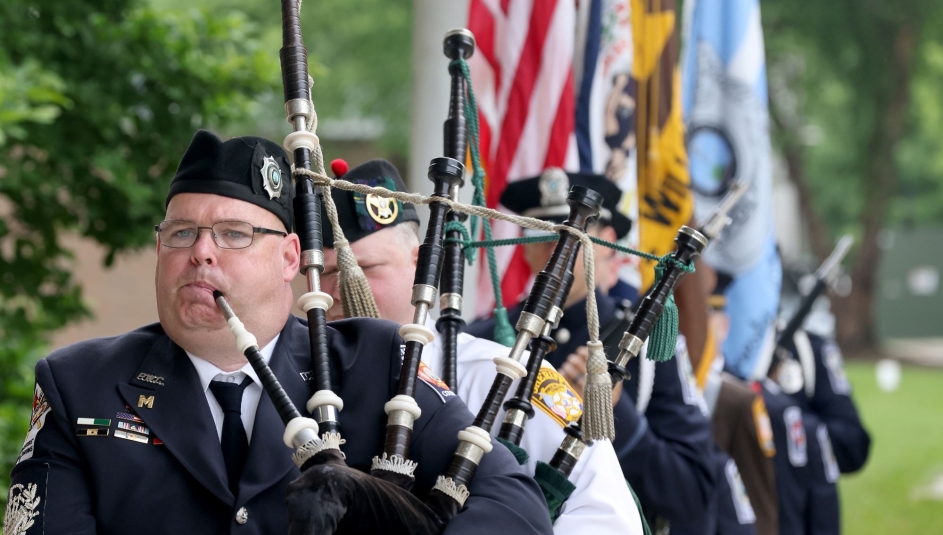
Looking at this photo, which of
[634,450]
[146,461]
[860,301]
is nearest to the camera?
[146,461]

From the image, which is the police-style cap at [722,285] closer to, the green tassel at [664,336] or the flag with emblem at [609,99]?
the flag with emblem at [609,99]

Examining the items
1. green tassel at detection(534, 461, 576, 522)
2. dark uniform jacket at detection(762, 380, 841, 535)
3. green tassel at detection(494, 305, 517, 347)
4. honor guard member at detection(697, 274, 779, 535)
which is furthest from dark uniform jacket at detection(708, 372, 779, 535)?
green tassel at detection(534, 461, 576, 522)

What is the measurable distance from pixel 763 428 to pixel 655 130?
165 cm

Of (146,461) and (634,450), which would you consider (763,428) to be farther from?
(146,461)

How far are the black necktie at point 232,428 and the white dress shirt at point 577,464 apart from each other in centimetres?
80

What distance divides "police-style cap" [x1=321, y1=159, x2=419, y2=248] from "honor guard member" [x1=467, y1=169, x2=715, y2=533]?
27.5 inches

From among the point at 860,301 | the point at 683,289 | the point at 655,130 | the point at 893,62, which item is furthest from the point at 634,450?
the point at 860,301

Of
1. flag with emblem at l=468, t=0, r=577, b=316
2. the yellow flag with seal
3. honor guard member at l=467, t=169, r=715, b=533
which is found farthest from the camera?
the yellow flag with seal

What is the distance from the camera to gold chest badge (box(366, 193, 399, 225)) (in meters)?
3.58

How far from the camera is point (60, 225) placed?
220 inches

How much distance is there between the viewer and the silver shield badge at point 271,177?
248cm

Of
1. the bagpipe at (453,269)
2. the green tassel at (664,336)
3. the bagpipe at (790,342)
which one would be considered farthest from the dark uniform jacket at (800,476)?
the bagpipe at (453,269)

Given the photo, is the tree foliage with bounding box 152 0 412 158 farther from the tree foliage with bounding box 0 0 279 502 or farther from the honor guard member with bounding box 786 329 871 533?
the tree foliage with bounding box 0 0 279 502

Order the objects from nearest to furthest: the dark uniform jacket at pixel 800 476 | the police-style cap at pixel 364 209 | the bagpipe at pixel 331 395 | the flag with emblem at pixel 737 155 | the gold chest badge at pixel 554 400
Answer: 1. the bagpipe at pixel 331 395
2. the gold chest badge at pixel 554 400
3. the police-style cap at pixel 364 209
4. the dark uniform jacket at pixel 800 476
5. the flag with emblem at pixel 737 155
